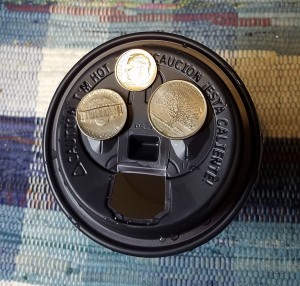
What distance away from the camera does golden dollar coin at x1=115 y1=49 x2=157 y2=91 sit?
77cm

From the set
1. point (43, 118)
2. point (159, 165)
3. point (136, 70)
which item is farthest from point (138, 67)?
point (43, 118)

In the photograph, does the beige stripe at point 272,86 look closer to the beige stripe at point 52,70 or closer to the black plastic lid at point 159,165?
the beige stripe at point 52,70

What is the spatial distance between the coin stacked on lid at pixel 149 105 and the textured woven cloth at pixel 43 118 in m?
0.21

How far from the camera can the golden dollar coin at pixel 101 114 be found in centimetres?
75

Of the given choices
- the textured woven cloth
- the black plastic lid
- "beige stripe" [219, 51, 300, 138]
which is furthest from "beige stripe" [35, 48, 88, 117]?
"beige stripe" [219, 51, 300, 138]

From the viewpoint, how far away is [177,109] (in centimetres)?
75

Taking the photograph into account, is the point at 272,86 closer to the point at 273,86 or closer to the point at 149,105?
the point at 273,86

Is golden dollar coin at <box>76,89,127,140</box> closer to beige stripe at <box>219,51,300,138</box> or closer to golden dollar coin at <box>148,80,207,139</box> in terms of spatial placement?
golden dollar coin at <box>148,80,207,139</box>

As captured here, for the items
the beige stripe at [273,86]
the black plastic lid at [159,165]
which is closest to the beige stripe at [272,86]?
the beige stripe at [273,86]

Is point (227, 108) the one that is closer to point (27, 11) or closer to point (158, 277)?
point (158, 277)

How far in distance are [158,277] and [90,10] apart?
494 millimetres

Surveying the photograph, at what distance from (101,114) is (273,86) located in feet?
1.09

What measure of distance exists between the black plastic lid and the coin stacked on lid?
1 cm

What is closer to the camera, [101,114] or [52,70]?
[101,114]
